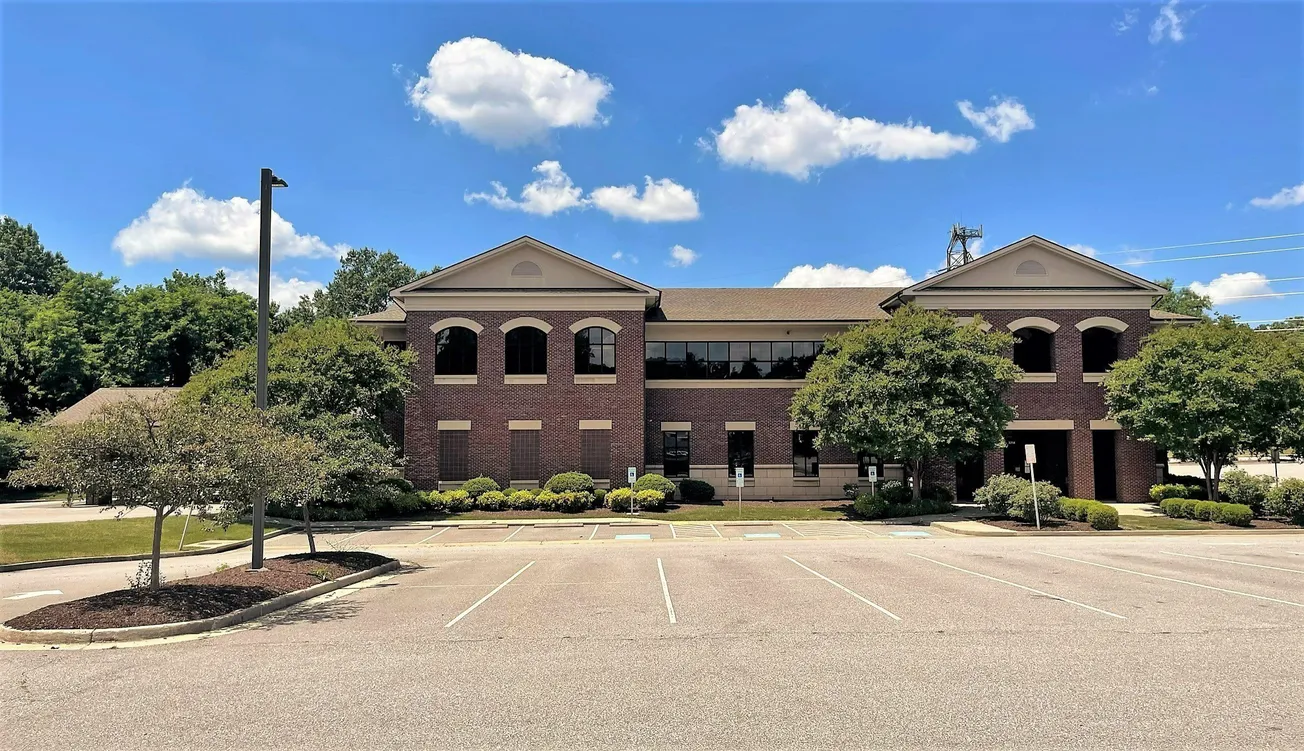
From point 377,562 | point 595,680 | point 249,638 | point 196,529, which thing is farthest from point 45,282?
point 595,680

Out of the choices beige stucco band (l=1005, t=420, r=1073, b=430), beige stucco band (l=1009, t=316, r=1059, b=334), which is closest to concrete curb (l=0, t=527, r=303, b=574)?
beige stucco band (l=1005, t=420, r=1073, b=430)

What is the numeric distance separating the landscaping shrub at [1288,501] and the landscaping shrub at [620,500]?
2237cm

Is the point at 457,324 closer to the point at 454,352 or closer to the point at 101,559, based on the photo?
the point at 454,352

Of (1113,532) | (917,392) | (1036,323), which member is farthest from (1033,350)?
(1113,532)

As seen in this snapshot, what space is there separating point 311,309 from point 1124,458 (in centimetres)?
6249

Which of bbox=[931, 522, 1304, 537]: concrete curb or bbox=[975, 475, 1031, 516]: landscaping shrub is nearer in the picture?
bbox=[931, 522, 1304, 537]: concrete curb

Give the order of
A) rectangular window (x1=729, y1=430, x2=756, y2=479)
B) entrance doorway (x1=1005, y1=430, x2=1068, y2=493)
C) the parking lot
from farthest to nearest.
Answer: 1. rectangular window (x1=729, y1=430, x2=756, y2=479)
2. entrance doorway (x1=1005, y1=430, x2=1068, y2=493)
3. the parking lot

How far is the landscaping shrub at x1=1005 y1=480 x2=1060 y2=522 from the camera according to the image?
79.9ft

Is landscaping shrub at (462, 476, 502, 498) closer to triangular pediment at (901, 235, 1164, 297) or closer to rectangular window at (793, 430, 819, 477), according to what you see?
rectangular window at (793, 430, 819, 477)

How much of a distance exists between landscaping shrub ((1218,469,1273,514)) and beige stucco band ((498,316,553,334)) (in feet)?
86.6

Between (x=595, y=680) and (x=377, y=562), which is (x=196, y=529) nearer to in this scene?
(x=377, y=562)

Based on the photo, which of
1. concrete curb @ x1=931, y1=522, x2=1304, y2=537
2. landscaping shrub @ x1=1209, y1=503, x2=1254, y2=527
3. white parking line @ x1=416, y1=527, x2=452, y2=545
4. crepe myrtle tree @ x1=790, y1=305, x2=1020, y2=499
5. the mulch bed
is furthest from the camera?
crepe myrtle tree @ x1=790, y1=305, x2=1020, y2=499

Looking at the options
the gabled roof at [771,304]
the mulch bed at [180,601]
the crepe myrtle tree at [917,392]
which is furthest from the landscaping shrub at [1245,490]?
the mulch bed at [180,601]

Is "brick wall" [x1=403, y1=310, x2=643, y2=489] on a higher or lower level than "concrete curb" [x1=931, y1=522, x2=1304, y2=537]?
higher
